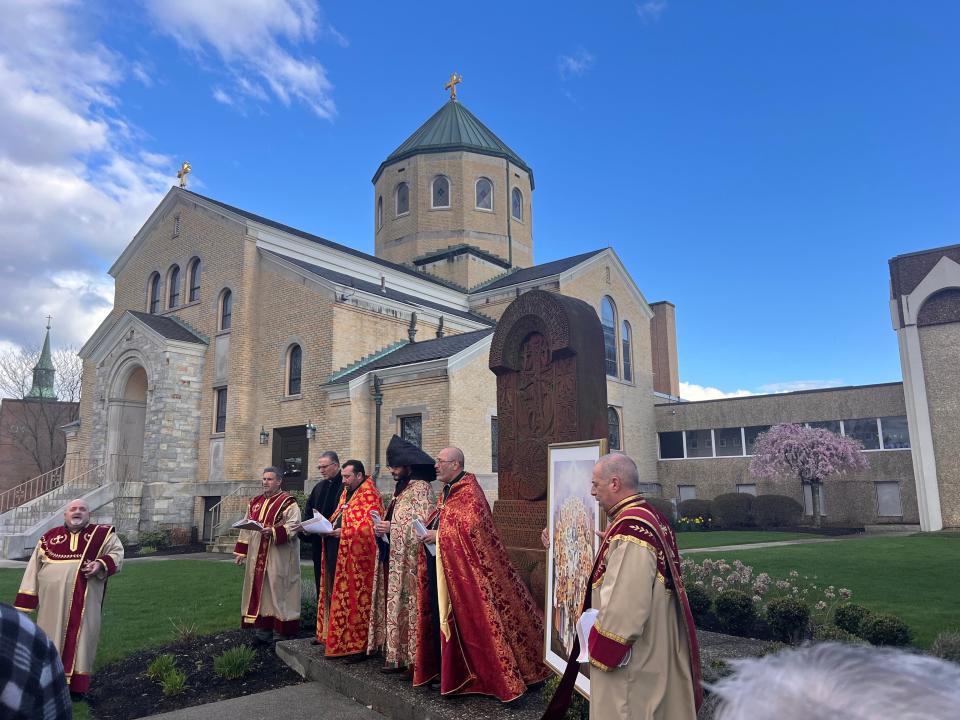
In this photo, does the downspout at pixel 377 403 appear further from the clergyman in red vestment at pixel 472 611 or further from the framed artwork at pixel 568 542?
the framed artwork at pixel 568 542

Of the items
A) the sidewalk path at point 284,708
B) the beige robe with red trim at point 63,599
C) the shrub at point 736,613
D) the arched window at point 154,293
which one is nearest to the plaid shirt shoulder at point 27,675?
the sidewalk path at point 284,708

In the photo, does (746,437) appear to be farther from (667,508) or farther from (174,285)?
(174,285)

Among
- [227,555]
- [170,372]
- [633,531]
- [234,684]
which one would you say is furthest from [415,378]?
[633,531]

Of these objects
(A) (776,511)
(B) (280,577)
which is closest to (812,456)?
(A) (776,511)

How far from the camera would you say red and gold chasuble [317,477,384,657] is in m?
6.72

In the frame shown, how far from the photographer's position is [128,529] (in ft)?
71.8

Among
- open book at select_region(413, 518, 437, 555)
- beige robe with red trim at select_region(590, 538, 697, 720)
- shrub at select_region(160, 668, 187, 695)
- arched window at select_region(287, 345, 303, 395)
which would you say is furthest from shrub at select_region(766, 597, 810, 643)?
arched window at select_region(287, 345, 303, 395)

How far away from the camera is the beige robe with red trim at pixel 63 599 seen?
631 cm

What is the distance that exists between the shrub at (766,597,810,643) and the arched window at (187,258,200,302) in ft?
77.4

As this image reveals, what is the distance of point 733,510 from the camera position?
84.7 feet

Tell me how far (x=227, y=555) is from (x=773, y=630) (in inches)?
628

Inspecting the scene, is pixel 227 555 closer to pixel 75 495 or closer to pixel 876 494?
pixel 75 495

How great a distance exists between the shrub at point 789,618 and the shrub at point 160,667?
6.28 m

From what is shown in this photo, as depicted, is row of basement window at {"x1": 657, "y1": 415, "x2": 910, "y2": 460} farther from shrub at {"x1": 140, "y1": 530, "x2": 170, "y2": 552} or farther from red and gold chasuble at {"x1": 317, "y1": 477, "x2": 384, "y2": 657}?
red and gold chasuble at {"x1": 317, "y1": 477, "x2": 384, "y2": 657}
